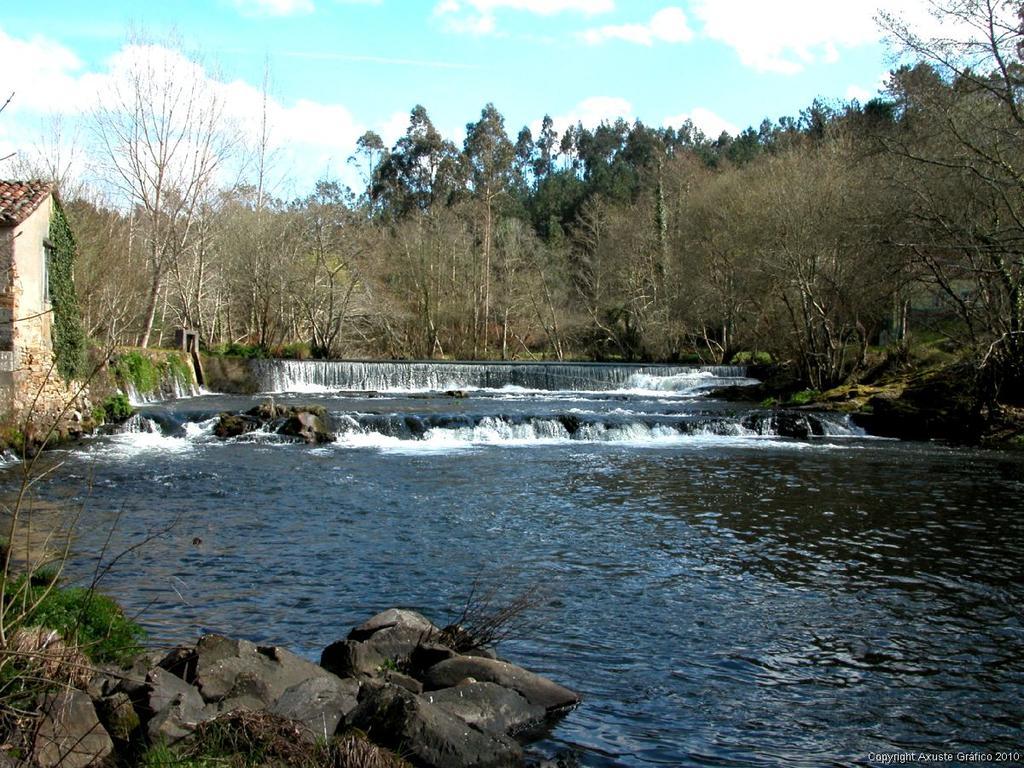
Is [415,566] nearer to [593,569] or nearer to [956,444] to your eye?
[593,569]

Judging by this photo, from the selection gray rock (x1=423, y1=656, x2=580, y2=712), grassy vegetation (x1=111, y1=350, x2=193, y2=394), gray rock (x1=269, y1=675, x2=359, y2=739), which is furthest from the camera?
grassy vegetation (x1=111, y1=350, x2=193, y2=394)

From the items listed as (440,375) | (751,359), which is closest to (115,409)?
(440,375)

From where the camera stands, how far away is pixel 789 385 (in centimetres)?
2761

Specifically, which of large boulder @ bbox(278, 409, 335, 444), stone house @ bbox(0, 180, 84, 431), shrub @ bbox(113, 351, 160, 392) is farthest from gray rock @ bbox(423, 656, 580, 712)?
shrub @ bbox(113, 351, 160, 392)

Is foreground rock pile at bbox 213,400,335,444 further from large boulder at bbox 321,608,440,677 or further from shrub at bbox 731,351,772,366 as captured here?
shrub at bbox 731,351,772,366

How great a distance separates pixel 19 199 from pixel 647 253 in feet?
100

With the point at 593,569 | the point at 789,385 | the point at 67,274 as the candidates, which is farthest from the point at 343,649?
the point at 789,385

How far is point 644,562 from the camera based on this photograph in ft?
30.1

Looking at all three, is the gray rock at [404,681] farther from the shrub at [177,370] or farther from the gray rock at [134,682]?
the shrub at [177,370]

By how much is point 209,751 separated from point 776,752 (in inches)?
121

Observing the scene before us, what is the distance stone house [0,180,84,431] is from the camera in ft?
52.1

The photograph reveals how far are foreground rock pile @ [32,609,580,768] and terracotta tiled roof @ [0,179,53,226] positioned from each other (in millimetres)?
13340

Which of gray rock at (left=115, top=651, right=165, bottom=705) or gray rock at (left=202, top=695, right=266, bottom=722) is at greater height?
gray rock at (left=115, top=651, right=165, bottom=705)

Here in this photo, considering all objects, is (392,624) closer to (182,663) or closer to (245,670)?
(245,670)
